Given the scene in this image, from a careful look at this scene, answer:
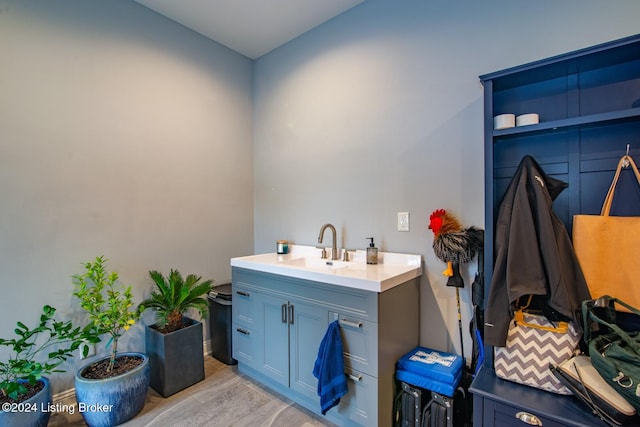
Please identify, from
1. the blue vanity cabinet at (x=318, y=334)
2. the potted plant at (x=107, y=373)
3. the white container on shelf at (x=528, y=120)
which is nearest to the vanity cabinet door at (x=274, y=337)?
the blue vanity cabinet at (x=318, y=334)

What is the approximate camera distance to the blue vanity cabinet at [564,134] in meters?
1.29

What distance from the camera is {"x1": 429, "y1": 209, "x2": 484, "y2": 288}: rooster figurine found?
1752mm

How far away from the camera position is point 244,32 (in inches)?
109

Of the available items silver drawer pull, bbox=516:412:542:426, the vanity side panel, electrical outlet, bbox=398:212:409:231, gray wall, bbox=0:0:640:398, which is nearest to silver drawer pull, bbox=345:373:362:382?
the vanity side panel

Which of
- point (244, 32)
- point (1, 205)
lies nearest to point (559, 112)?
point (244, 32)

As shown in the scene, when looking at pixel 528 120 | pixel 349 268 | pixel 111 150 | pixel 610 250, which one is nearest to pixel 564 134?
pixel 528 120

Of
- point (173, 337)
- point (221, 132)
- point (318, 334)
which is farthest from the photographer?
point (221, 132)

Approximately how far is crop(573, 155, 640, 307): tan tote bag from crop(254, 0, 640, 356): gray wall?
0.54 m

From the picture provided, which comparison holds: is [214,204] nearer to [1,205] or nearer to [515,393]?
[1,205]

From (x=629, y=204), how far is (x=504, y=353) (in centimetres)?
89

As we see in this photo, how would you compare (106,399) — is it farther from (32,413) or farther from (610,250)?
(610,250)

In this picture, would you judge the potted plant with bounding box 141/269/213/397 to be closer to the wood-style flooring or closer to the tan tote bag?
the wood-style flooring

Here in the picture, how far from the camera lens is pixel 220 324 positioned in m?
2.65

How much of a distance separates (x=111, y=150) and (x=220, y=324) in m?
1.65
